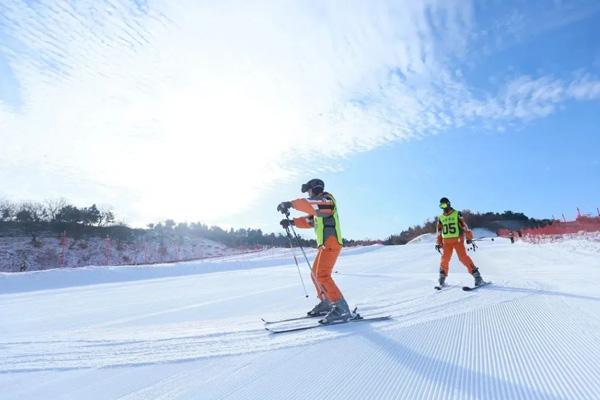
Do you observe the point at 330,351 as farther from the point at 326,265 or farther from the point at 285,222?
the point at 285,222

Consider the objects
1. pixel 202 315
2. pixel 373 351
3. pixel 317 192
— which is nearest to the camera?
pixel 373 351

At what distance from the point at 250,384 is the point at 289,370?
0.39 meters

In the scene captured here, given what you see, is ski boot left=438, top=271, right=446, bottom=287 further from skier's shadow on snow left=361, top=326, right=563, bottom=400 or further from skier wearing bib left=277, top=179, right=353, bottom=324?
skier's shadow on snow left=361, top=326, right=563, bottom=400

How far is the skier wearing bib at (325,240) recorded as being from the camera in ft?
16.5

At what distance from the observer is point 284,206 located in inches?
205

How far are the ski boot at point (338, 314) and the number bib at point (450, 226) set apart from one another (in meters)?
4.05

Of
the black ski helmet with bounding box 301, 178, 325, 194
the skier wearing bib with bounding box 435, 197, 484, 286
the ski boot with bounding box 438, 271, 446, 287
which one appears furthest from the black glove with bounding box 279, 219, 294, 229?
the skier wearing bib with bounding box 435, 197, 484, 286

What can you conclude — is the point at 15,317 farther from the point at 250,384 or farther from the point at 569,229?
Answer: the point at 569,229

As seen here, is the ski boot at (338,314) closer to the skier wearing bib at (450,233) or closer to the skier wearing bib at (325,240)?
the skier wearing bib at (325,240)

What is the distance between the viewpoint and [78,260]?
1309 inches

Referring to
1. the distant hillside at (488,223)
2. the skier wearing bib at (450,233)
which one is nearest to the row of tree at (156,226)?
the distant hillside at (488,223)

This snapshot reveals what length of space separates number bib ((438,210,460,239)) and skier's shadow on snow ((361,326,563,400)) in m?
5.06

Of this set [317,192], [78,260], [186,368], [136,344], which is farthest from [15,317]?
[78,260]

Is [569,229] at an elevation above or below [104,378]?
above
